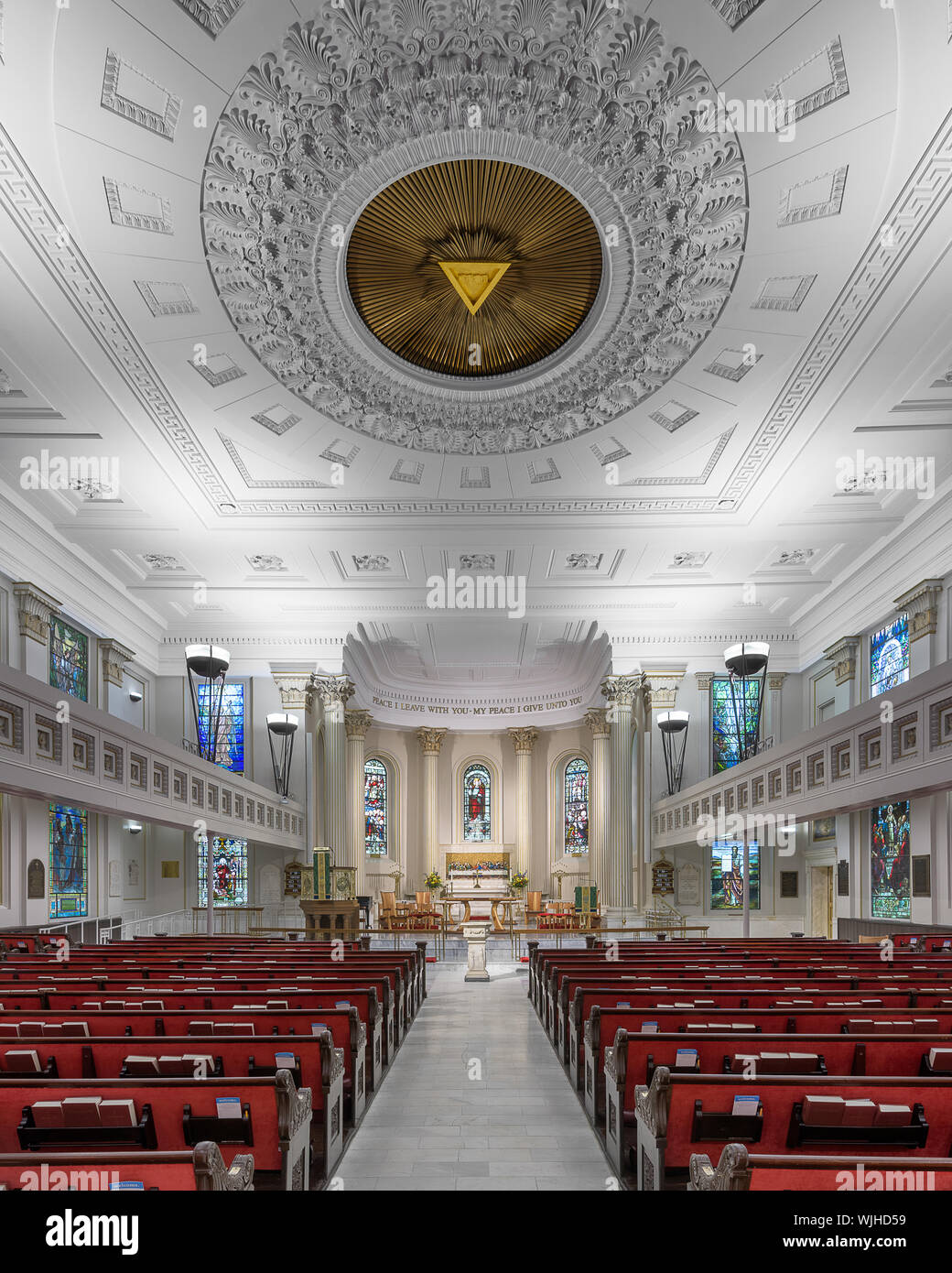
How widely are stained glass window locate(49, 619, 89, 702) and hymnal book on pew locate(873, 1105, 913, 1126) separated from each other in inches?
613

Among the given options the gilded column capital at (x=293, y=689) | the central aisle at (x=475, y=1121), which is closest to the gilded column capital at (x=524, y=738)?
the gilded column capital at (x=293, y=689)

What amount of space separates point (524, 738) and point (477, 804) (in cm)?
317

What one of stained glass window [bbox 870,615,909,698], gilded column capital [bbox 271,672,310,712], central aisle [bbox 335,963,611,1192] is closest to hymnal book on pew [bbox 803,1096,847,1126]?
central aisle [bbox 335,963,611,1192]

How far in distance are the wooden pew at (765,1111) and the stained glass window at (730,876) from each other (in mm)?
19205

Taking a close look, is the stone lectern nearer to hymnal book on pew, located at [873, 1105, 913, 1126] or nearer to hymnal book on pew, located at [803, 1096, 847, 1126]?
hymnal book on pew, located at [803, 1096, 847, 1126]

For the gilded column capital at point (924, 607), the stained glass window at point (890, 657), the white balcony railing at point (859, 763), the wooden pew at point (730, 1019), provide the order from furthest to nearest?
the stained glass window at point (890, 657)
the gilded column capital at point (924, 607)
the white balcony railing at point (859, 763)
the wooden pew at point (730, 1019)

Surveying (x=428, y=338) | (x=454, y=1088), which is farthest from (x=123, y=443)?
(x=454, y=1088)

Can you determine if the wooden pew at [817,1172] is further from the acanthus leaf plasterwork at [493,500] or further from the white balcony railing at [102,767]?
the white balcony railing at [102,767]

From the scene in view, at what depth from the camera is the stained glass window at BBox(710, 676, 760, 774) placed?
23.9m

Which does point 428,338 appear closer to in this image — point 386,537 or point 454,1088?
point 386,537

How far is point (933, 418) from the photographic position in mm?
13516

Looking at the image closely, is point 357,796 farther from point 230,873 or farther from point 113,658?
point 113,658

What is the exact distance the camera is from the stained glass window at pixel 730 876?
23.2m

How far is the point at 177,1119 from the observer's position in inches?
164
